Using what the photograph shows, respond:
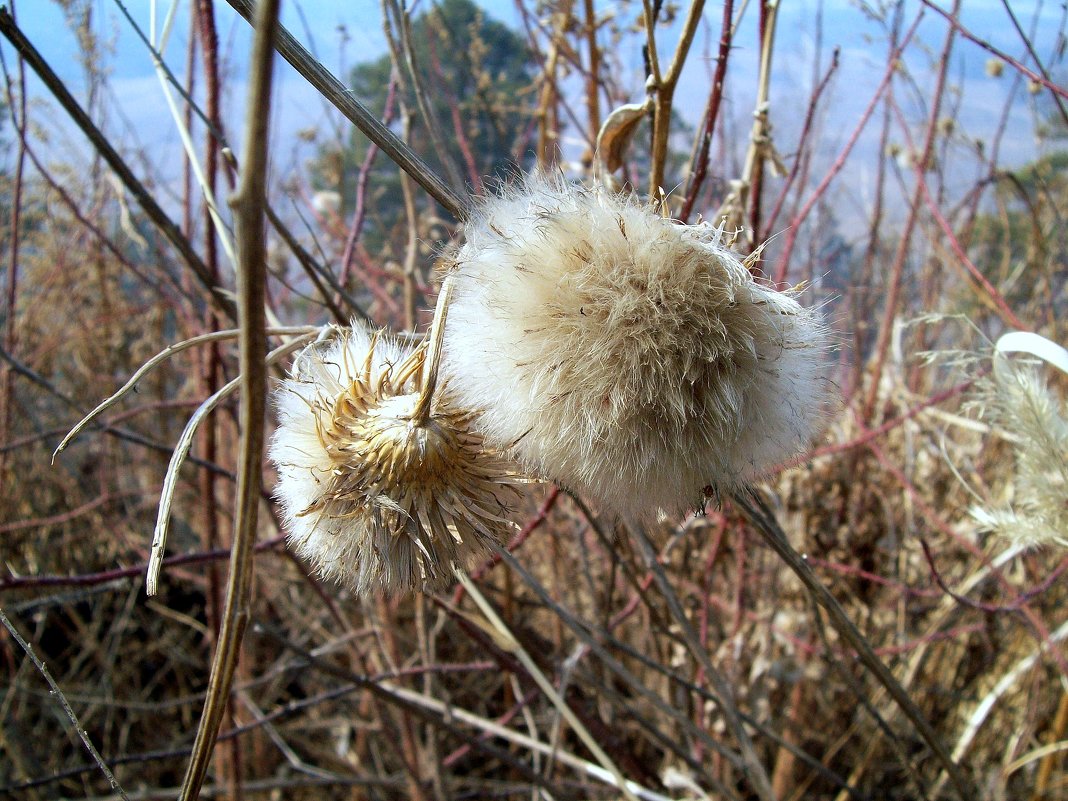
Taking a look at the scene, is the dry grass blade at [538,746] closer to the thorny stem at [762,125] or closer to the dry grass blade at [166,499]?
the dry grass blade at [166,499]

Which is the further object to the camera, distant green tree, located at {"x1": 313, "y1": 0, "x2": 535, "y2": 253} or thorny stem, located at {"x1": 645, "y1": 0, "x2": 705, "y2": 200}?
distant green tree, located at {"x1": 313, "y1": 0, "x2": 535, "y2": 253}

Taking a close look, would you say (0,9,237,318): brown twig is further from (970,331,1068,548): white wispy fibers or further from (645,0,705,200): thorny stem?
(970,331,1068,548): white wispy fibers

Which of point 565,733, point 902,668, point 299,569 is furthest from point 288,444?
point 902,668

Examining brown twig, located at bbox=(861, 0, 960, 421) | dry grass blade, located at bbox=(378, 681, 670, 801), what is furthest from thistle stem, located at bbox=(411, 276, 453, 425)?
brown twig, located at bbox=(861, 0, 960, 421)

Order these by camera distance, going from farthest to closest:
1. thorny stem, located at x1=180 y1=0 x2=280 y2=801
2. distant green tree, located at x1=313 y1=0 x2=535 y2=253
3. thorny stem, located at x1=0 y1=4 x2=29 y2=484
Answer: distant green tree, located at x1=313 y1=0 x2=535 y2=253 < thorny stem, located at x1=0 y1=4 x2=29 y2=484 < thorny stem, located at x1=180 y1=0 x2=280 y2=801

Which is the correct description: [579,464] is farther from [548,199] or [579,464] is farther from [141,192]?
[141,192]

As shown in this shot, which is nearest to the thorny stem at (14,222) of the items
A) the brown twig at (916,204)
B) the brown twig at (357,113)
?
the brown twig at (357,113)
